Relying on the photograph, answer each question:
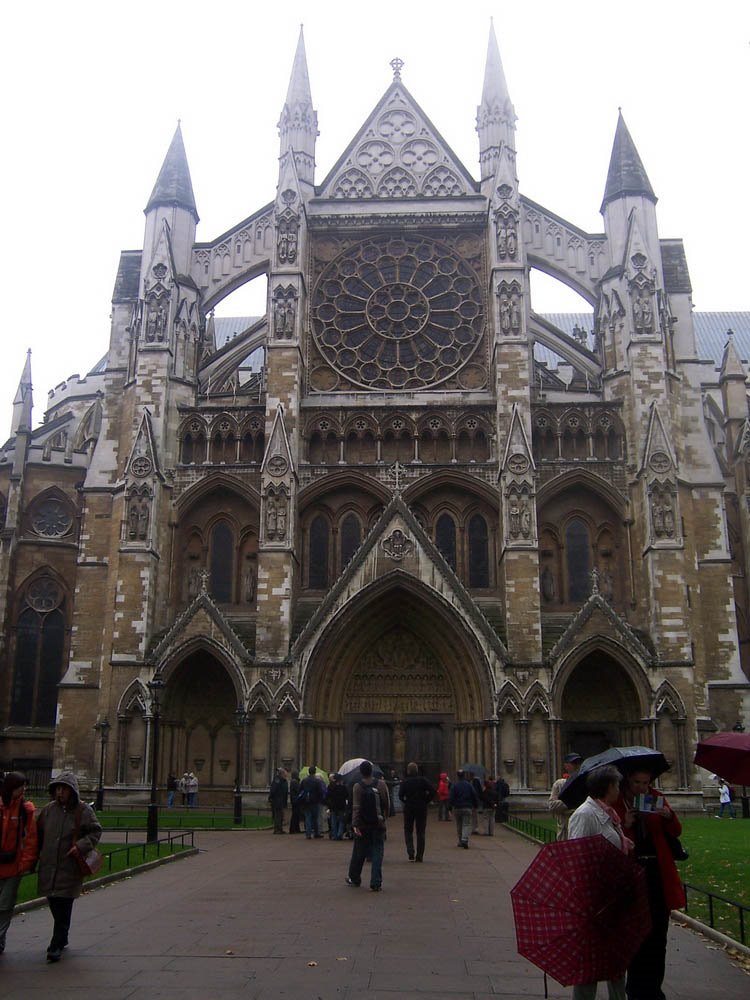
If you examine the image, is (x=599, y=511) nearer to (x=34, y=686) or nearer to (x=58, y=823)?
(x=34, y=686)

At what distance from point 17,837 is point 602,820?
18.4 ft

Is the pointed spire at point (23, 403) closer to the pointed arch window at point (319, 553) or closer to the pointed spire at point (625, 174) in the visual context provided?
the pointed arch window at point (319, 553)

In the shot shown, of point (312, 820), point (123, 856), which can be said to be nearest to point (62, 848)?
point (123, 856)

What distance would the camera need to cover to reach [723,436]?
4281 centimetres

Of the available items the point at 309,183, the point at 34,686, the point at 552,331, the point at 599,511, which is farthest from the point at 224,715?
the point at 309,183

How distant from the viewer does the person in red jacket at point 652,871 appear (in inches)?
291

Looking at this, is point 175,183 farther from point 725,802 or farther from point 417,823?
point 725,802

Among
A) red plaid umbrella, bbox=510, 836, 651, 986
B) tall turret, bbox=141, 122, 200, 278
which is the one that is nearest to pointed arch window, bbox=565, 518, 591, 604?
tall turret, bbox=141, 122, 200, 278

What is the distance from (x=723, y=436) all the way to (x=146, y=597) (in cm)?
2542

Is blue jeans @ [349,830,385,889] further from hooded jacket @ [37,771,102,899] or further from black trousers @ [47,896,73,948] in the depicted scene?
black trousers @ [47,896,73,948]

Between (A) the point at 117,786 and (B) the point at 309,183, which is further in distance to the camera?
(B) the point at 309,183

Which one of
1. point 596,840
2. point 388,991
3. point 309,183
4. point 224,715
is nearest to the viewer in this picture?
point 596,840

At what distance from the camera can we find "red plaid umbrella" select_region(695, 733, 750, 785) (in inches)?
383

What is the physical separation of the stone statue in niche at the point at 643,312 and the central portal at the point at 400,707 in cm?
1279
